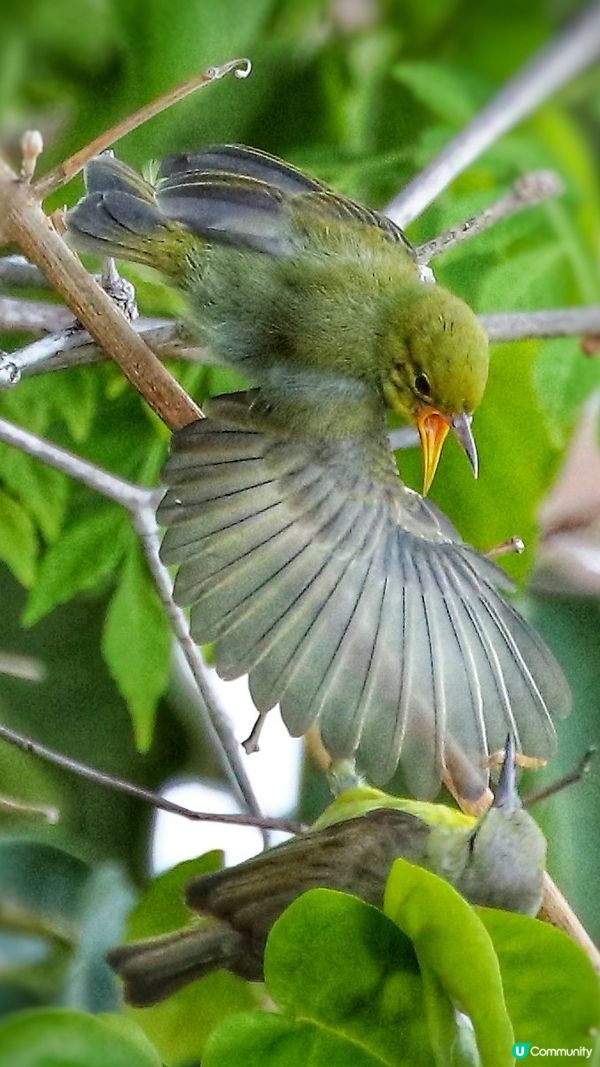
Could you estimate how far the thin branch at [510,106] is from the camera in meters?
0.55

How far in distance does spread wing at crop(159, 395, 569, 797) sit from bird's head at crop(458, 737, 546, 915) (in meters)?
0.03

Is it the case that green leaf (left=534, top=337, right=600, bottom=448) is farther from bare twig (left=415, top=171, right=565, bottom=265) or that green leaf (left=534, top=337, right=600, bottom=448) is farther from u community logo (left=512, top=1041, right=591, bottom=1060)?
u community logo (left=512, top=1041, right=591, bottom=1060)

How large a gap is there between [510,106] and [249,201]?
133 millimetres

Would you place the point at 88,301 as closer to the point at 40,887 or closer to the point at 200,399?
the point at 200,399

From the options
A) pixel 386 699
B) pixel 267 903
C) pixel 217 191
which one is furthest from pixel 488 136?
pixel 267 903

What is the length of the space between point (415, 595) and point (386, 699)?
54mm

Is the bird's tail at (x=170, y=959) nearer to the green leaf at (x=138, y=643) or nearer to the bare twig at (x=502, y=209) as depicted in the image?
the green leaf at (x=138, y=643)

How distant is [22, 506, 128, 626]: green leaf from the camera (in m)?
0.65

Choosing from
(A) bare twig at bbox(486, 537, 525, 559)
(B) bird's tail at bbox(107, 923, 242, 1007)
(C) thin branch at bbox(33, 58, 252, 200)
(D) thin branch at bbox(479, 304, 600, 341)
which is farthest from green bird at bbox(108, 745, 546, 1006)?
(C) thin branch at bbox(33, 58, 252, 200)

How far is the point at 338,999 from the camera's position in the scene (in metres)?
0.59

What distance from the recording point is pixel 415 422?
65cm

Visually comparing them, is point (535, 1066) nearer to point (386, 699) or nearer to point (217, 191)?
point (386, 699)

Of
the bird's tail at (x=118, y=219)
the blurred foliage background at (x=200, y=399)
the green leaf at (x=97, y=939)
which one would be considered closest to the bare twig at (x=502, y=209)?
the blurred foliage background at (x=200, y=399)

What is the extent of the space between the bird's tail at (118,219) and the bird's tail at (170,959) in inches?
13.3
